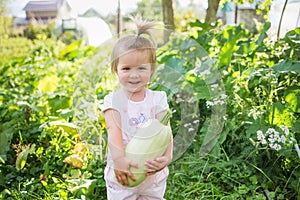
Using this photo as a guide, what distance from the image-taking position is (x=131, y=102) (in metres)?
1.71

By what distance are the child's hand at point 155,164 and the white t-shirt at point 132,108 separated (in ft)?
0.39

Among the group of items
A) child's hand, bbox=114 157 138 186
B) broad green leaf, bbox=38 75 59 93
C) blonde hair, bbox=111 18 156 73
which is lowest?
broad green leaf, bbox=38 75 59 93

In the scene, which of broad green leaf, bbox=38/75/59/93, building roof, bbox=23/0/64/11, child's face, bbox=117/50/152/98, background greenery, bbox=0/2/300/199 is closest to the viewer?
child's face, bbox=117/50/152/98

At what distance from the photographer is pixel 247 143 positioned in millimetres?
2691

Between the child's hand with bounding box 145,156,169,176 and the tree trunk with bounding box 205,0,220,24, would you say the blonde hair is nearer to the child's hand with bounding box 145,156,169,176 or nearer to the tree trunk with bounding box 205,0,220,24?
the child's hand with bounding box 145,156,169,176

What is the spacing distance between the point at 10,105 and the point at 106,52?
2151 mm

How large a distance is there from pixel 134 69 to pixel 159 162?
1.14 ft

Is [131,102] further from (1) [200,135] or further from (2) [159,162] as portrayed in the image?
(1) [200,135]

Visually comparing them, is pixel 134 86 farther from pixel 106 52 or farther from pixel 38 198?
pixel 38 198

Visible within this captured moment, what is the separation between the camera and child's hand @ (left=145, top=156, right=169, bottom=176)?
1.68 metres

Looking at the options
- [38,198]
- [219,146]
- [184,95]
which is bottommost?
[38,198]

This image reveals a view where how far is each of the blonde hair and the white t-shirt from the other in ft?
0.36

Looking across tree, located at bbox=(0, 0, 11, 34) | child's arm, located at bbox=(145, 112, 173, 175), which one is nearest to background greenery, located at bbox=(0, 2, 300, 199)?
child's arm, located at bbox=(145, 112, 173, 175)

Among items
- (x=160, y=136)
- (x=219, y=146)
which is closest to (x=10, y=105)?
(x=219, y=146)
